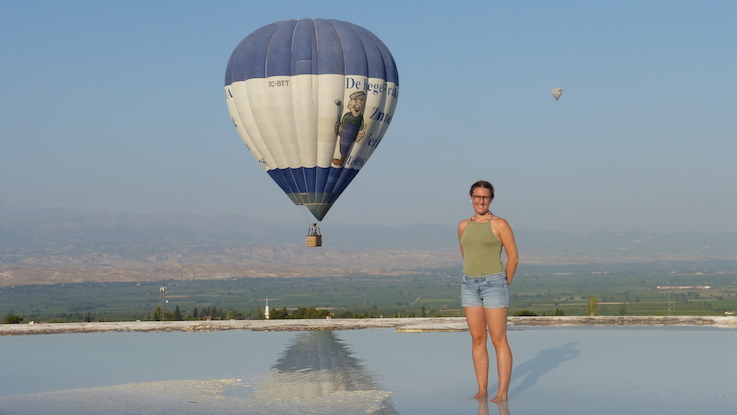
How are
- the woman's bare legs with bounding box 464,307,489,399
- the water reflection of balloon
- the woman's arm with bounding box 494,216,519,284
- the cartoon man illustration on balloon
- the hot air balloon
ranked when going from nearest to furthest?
the woman's arm with bounding box 494,216,519,284 < the woman's bare legs with bounding box 464,307,489,399 < the water reflection of balloon < the hot air balloon < the cartoon man illustration on balloon

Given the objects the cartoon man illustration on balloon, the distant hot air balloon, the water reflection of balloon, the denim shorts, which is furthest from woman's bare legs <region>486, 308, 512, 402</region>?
the distant hot air balloon

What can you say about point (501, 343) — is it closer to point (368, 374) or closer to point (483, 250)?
point (483, 250)

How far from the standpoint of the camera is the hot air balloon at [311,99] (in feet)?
94.6

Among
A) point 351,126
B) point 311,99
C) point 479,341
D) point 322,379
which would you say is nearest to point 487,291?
point 479,341

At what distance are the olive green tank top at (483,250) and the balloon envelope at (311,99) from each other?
18.0 meters

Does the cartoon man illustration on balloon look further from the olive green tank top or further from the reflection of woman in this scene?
the olive green tank top

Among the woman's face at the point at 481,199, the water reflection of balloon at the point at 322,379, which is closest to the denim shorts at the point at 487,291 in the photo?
the woman's face at the point at 481,199

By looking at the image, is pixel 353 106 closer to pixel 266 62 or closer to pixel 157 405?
pixel 266 62

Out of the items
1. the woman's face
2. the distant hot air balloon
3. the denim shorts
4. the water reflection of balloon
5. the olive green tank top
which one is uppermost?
the distant hot air balloon

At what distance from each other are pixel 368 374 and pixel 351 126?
15.5 meters

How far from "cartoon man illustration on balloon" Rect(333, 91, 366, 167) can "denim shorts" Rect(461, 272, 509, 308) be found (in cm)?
1825

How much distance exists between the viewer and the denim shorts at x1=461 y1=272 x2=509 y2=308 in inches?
448

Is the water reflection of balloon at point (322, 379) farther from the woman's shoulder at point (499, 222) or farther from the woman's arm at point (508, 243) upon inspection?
the woman's shoulder at point (499, 222)

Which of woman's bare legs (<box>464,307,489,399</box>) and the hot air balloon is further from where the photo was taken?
the hot air balloon
